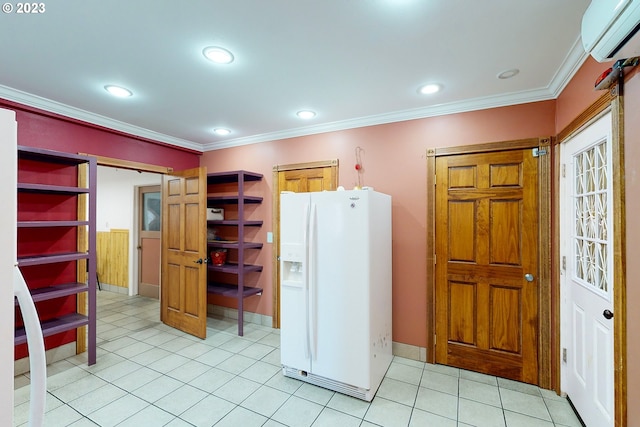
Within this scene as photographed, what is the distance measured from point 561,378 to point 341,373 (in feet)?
5.95

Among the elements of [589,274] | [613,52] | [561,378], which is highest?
[613,52]

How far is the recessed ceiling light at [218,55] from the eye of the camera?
1.89m

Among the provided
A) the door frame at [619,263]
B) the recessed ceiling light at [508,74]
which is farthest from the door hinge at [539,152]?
the door frame at [619,263]

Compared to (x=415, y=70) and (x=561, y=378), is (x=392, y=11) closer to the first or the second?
(x=415, y=70)

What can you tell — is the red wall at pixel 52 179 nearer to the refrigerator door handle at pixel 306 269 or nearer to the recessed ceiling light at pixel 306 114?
the recessed ceiling light at pixel 306 114

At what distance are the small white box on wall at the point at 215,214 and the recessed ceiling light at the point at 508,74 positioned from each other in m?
3.57

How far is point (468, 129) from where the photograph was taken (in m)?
2.71

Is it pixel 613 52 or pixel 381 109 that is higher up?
pixel 381 109

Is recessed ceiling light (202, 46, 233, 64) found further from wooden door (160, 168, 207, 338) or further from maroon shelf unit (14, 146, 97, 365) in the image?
maroon shelf unit (14, 146, 97, 365)

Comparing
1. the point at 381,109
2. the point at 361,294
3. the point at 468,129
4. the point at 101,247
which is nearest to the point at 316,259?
the point at 361,294

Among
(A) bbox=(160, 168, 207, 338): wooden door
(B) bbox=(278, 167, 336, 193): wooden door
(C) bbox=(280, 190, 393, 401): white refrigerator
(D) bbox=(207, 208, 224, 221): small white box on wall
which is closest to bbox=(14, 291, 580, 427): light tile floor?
(C) bbox=(280, 190, 393, 401): white refrigerator

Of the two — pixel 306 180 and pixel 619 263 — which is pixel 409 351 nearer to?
pixel 619 263

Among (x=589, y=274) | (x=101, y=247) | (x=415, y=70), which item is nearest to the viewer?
(x=589, y=274)

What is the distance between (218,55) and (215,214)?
2.44 meters
